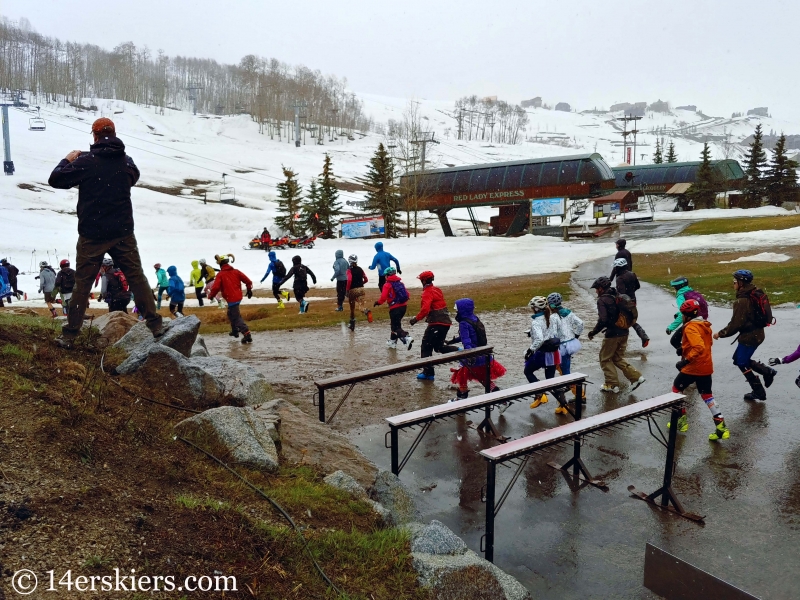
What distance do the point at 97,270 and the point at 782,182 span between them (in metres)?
63.6

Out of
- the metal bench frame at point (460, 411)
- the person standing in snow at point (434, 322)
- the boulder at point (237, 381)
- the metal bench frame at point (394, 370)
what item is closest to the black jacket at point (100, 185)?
the boulder at point (237, 381)

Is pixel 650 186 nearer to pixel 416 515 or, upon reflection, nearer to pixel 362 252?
pixel 362 252

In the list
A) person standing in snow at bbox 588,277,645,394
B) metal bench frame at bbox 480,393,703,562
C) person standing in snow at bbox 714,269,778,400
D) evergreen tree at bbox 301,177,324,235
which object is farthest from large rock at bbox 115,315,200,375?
evergreen tree at bbox 301,177,324,235

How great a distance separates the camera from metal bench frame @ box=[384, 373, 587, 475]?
6.86 m

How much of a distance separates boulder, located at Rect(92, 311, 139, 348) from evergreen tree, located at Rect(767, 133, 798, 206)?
60.5m

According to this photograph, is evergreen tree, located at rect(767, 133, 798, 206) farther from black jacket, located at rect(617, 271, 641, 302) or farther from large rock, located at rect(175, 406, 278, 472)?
large rock, located at rect(175, 406, 278, 472)

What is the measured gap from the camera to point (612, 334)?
31.6 ft

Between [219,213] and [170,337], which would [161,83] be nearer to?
[219,213]

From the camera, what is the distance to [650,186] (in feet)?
225

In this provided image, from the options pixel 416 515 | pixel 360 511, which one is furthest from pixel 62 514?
pixel 416 515

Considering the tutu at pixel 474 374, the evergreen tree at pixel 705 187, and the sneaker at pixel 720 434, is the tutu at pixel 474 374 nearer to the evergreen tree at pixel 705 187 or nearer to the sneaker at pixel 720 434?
the sneaker at pixel 720 434

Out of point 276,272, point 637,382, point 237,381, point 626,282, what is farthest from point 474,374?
point 276,272

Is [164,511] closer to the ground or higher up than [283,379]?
higher up

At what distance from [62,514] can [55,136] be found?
11394 cm
